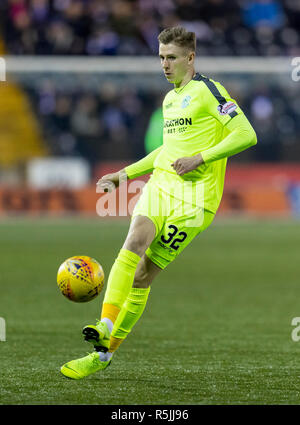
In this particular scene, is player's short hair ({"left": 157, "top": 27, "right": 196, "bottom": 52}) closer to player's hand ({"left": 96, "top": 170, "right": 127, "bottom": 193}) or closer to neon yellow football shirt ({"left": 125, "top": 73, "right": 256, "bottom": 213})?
neon yellow football shirt ({"left": 125, "top": 73, "right": 256, "bottom": 213})

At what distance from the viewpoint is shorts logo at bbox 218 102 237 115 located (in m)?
5.82

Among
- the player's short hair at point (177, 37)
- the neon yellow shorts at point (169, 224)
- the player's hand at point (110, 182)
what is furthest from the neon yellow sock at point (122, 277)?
the player's short hair at point (177, 37)

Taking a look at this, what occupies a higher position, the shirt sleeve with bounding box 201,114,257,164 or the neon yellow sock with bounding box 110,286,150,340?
the shirt sleeve with bounding box 201,114,257,164

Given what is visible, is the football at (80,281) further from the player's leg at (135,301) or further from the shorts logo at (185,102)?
the shorts logo at (185,102)

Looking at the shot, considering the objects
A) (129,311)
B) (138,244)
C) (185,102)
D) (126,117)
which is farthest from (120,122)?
(138,244)

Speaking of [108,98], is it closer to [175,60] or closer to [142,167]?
[142,167]

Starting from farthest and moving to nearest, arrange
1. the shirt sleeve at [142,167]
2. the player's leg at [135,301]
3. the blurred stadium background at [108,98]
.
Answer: the blurred stadium background at [108,98]
the shirt sleeve at [142,167]
the player's leg at [135,301]

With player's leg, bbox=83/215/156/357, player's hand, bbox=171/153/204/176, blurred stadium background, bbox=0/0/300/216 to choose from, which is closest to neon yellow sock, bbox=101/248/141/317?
player's leg, bbox=83/215/156/357

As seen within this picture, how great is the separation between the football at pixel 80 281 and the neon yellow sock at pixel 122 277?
0.43 ft

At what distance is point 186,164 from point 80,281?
3.36 ft

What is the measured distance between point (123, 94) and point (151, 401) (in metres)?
17.5

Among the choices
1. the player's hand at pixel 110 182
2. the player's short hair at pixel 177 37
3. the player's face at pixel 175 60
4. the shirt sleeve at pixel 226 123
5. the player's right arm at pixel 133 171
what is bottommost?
the player's hand at pixel 110 182

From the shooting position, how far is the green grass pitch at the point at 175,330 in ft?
17.3

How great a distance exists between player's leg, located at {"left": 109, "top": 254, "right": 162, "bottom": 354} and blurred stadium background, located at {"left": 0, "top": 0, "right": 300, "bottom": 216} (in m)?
13.7
